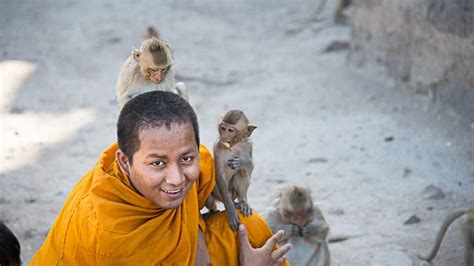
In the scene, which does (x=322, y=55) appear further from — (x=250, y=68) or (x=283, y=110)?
(x=283, y=110)

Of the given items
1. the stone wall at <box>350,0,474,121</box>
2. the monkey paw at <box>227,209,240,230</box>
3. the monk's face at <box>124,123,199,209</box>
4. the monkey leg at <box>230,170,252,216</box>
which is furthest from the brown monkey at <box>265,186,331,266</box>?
the stone wall at <box>350,0,474,121</box>

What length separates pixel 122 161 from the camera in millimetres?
3164

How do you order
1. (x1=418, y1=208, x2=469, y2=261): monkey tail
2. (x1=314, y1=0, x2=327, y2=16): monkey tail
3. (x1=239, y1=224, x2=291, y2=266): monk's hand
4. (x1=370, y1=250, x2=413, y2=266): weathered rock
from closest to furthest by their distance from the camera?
(x1=239, y1=224, x2=291, y2=266): monk's hand → (x1=418, y1=208, x2=469, y2=261): monkey tail → (x1=370, y1=250, x2=413, y2=266): weathered rock → (x1=314, y1=0, x2=327, y2=16): monkey tail

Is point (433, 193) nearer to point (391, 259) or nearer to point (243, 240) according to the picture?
point (391, 259)

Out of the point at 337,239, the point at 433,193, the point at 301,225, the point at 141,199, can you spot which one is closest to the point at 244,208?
the point at 141,199

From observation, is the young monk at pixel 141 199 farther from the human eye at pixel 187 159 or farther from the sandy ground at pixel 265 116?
the sandy ground at pixel 265 116

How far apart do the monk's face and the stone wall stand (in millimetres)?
5002

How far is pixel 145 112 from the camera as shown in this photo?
305 cm

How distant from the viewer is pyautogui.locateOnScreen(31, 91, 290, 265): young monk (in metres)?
3.05

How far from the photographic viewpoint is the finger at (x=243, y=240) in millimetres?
3624

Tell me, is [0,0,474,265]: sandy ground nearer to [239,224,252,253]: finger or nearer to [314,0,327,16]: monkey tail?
[314,0,327,16]: monkey tail

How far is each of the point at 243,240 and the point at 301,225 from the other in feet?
4.97

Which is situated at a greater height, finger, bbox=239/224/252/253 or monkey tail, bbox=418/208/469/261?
finger, bbox=239/224/252/253

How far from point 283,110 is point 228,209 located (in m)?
5.07
